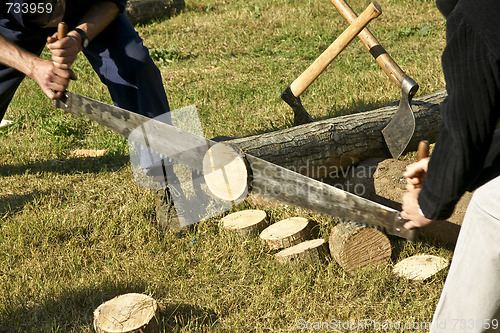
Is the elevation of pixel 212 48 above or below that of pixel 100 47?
below

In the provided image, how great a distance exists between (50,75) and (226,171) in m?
1.43

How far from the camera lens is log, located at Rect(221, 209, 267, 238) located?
12.3 feet

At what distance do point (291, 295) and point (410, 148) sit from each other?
221cm

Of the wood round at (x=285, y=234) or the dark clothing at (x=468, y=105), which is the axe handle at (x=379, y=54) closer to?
the wood round at (x=285, y=234)

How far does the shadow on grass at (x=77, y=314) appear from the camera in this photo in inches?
117

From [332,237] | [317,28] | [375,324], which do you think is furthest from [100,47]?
[317,28]

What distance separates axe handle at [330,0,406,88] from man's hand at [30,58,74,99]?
2693 mm

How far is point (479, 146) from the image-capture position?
169 cm

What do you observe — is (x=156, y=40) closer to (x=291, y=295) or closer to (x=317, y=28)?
(x=317, y=28)

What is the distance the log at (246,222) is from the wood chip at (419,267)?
1070mm

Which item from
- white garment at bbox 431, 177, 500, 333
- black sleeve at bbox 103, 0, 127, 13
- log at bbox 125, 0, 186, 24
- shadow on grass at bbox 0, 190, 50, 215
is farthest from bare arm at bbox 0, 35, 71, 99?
log at bbox 125, 0, 186, 24

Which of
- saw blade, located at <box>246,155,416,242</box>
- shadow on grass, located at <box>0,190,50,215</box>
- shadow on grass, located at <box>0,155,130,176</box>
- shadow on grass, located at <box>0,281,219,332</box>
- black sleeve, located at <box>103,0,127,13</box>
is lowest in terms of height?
shadow on grass, located at <box>0,281,219,332</box>

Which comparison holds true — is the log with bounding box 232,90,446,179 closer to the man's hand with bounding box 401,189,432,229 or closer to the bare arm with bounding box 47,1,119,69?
the bare arm with bounding box 47,1,119,69

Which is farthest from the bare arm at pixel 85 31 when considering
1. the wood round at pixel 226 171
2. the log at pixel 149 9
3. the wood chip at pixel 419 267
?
the log at pixel 149 9
